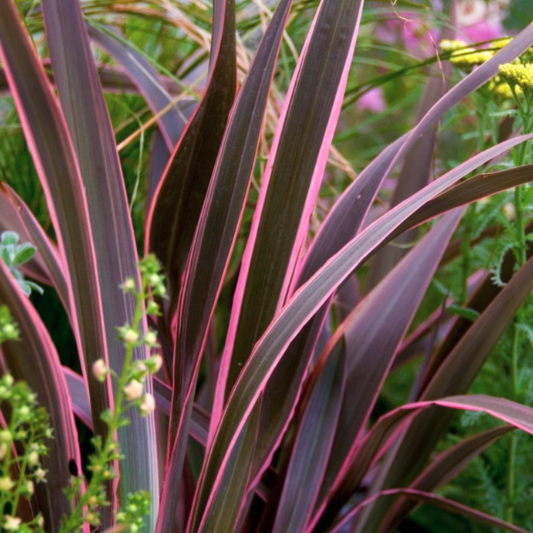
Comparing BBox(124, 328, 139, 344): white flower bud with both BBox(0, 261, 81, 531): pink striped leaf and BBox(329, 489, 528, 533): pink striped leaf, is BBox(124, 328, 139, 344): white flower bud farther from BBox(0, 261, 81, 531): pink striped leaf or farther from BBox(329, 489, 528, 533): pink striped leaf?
BBox(329, 489, 528, 533): pink striped leaf

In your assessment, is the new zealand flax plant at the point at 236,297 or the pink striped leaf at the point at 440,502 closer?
the new zealand flax plant at the point at 236,297

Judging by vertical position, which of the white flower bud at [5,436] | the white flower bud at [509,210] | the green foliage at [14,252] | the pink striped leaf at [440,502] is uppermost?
the white flower bud at [509,210]

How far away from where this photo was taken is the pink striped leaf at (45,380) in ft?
1.26

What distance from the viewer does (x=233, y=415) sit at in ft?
1.51

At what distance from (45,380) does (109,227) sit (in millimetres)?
118

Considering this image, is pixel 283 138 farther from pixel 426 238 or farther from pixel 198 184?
pixel 426 238

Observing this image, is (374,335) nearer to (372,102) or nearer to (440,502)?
(440,502)

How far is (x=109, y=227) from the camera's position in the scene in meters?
0.47

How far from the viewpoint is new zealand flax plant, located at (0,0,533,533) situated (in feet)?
1.42

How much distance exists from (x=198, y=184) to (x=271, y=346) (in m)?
0.21

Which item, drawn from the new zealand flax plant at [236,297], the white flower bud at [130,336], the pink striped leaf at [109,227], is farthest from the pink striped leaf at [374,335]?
the white flower bud at [130,336]

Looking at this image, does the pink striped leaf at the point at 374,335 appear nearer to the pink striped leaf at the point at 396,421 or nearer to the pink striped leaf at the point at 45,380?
the pink striped leaf at the point at 396,421

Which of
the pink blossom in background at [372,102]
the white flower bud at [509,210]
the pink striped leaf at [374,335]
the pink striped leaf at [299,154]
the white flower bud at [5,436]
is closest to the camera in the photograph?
the white flower bud at [5,436]

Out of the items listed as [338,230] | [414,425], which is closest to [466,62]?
[338,230]
